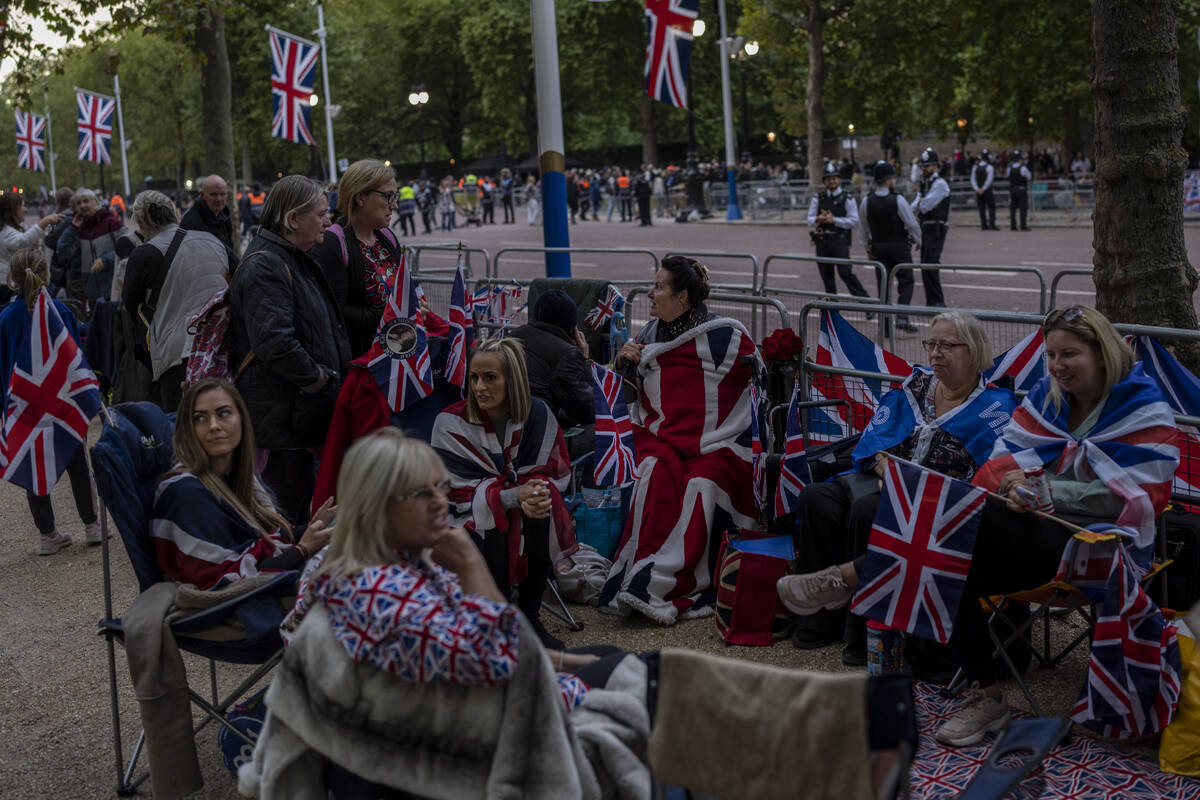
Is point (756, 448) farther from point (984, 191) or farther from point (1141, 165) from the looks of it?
point (984, 191)

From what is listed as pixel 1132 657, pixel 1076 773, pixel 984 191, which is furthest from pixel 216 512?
pixel 984 191

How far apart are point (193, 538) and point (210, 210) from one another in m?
4.32

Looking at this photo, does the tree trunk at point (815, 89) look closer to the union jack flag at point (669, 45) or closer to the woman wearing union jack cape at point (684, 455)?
the union jack flag at point (669, 45)

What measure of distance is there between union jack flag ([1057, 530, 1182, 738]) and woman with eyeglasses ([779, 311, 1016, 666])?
0.93 metres

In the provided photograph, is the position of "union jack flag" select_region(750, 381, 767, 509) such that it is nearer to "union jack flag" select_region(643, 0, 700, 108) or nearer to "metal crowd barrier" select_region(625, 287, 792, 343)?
"metal crowd barrier" select_region(625, 287, 792, 343)

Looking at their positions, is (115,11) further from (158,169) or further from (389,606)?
(158,169)

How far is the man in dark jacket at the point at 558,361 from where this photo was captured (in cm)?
670

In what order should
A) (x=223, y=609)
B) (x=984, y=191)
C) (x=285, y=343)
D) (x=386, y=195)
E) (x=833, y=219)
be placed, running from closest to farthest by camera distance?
(x=223, y=609) → (x=285, y=343) → (x=386, y=195) → (x=833, y=219) → (x=984, y=191)

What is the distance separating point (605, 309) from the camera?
27.2ft

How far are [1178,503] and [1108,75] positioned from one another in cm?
269

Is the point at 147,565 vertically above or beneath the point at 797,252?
beneath

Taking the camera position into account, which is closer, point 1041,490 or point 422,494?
point 422,494

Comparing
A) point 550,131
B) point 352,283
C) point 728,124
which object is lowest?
point 352,283

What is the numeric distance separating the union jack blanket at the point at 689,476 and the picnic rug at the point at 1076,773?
5.40 ft
